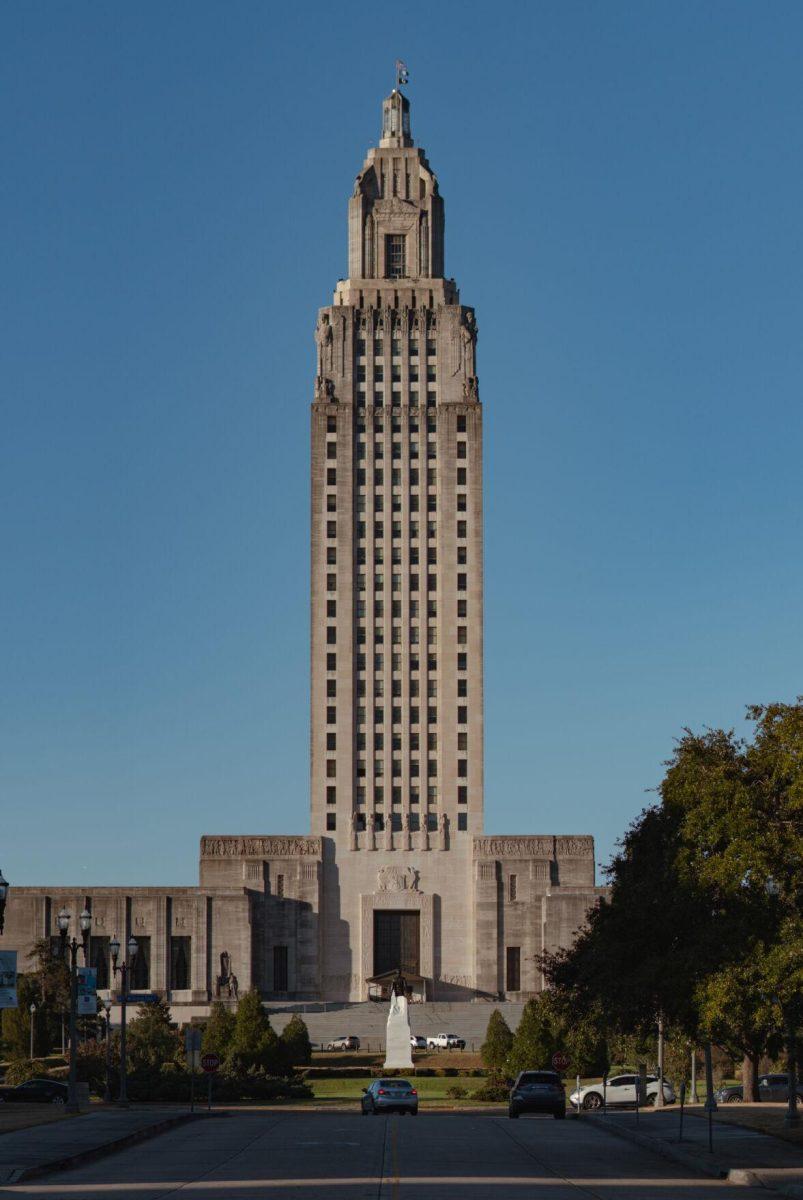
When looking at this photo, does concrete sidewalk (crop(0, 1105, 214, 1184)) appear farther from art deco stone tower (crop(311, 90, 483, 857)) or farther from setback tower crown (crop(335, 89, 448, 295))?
setback tower crown (crop(335, 89, 448, 295))

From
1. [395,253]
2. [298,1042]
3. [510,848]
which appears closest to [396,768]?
[510,848]

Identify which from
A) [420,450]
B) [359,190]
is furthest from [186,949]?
[359,190]

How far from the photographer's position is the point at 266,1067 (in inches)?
3415

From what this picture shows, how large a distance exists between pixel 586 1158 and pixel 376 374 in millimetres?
108059

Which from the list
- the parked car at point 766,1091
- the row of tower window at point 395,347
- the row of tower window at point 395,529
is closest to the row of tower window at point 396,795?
the row of tower window at point 395,529

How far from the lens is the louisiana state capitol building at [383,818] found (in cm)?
13175

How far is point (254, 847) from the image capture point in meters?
135

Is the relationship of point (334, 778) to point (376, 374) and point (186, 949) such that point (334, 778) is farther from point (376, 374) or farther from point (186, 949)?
point (376, 374)

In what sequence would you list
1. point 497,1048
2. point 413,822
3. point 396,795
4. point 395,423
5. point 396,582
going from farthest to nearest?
point 395,423 < point 396,582 < point 396,795 < point 413,822 < point 497,1048

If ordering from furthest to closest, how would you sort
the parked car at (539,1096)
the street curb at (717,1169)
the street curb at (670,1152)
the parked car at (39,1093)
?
the parked car at (39,1093), the parked car at (539,1096), the street curb at (670,1152), the street curb at (717,1169)

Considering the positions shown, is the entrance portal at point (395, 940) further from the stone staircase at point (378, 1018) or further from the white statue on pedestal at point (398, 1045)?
the white statue on pedestal at point (398, 1045)

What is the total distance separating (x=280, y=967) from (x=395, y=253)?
2268 inches

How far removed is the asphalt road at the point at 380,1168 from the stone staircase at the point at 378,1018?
7249 centimetres

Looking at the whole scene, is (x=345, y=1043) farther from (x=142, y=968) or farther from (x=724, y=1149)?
(x=724, y=1149)
